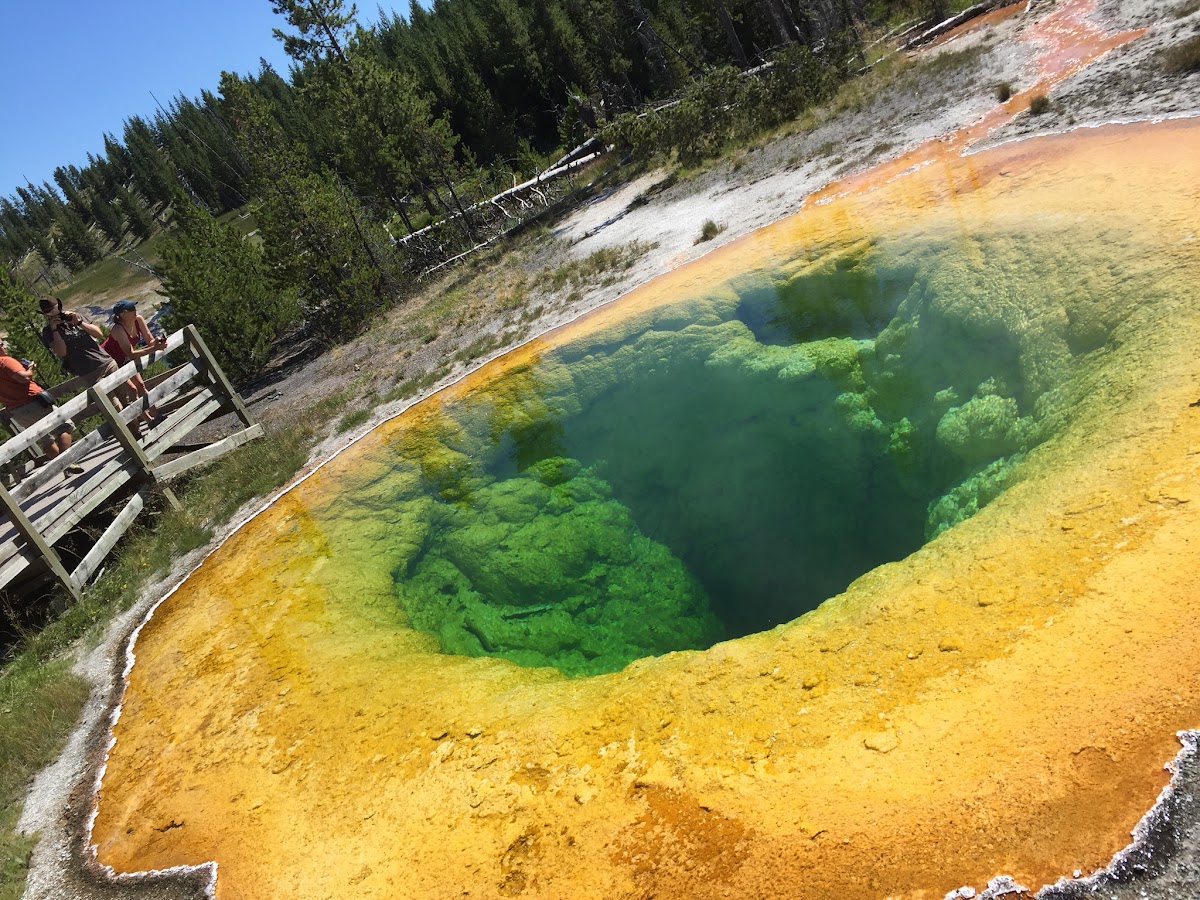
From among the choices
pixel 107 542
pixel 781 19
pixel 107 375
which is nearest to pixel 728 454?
pixel 107 542

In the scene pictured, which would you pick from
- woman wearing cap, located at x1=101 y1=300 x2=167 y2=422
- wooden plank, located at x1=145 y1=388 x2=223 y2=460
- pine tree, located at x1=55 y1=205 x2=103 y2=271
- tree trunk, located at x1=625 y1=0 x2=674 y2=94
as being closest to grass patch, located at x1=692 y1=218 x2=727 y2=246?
wooden plank, located at x1=145 y1=388 x2=223 y2=460

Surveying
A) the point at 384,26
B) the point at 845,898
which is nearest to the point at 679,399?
the point at 845,898

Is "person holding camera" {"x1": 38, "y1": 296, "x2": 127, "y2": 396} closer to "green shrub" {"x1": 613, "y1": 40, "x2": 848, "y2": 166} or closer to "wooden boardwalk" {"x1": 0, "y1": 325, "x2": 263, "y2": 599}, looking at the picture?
"wooden boardwalk" {"x1": 0, "y1": 325, "x2": 263, "y2": 599}

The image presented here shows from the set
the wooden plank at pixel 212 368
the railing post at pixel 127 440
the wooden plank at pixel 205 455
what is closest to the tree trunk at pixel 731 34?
the wooden plank at pixel 212 368

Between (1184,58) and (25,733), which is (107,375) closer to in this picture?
(25,733)

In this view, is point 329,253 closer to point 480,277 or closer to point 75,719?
point 480,277

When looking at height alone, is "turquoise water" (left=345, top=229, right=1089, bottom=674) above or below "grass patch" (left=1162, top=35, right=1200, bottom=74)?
below

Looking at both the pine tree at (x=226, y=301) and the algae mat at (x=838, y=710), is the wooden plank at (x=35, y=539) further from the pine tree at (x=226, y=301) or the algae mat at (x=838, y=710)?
the pine tree at (x=226, y=301)
